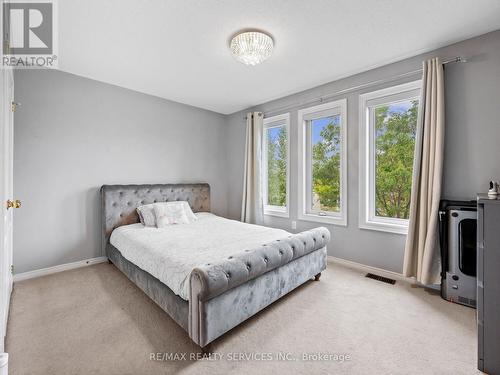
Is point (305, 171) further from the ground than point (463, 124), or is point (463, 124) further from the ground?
point (463, 124)

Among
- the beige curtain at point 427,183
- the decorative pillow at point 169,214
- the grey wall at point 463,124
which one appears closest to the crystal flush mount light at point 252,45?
the grey wall at point 463,124

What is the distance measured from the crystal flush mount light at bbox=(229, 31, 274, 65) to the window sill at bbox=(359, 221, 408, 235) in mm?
2279

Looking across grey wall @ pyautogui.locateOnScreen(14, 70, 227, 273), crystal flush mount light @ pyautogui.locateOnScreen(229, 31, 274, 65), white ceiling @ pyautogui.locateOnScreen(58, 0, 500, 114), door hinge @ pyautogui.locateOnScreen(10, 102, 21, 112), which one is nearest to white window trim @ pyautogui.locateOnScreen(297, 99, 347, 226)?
white ceiling @ pyautogui.locateOnScreen(58, 0, 500, 114)

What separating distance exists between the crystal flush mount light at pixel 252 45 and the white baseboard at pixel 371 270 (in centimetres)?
266

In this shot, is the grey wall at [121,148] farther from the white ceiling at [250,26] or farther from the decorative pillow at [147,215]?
the decorative pillow at [147,215]

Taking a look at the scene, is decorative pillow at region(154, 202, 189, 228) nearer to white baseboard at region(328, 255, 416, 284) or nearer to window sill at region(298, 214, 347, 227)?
window sill at region(298, 214, 347, 227)

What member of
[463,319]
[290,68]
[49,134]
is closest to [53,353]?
[49,134]

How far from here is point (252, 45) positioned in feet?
7.04

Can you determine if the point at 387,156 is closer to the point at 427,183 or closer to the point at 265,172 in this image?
the point at 427,183

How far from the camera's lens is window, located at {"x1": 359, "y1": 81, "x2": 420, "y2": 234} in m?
2.76

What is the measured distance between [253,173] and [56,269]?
9.90 ft

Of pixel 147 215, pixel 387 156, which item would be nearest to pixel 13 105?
pixel 147 215

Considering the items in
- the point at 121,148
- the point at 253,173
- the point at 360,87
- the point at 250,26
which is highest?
the point at 250,26

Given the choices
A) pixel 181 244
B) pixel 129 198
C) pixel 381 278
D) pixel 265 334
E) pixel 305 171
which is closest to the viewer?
pixel 265 334
